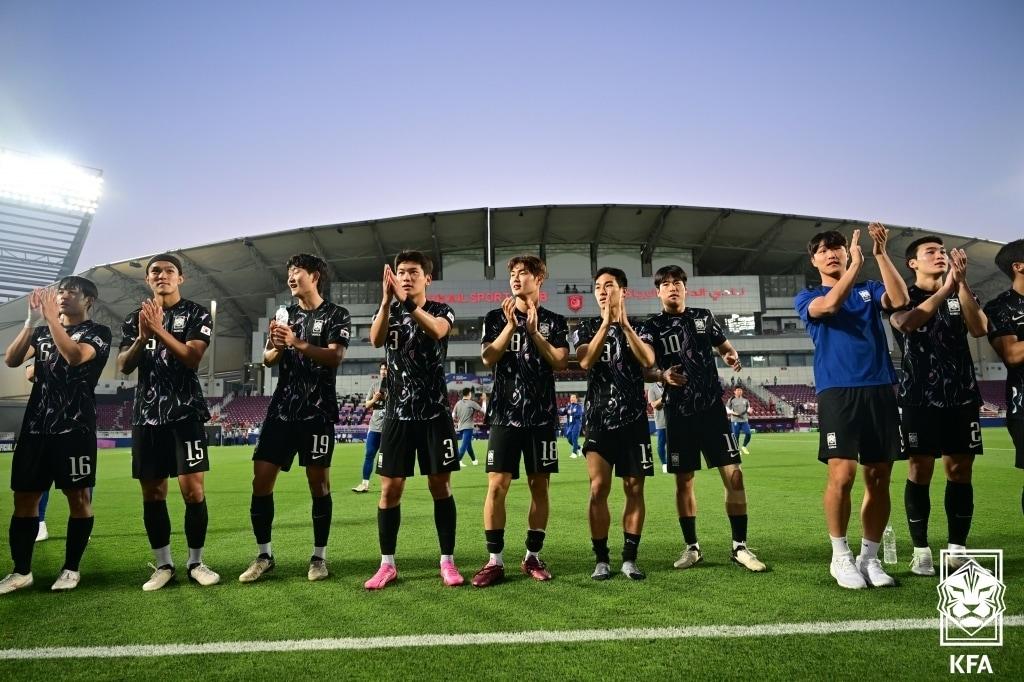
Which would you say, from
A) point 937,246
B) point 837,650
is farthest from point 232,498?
point 937,246

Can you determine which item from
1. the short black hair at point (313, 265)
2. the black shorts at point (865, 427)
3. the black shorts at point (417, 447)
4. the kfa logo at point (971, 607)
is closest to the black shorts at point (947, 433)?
the black shorts at point (865, 427)

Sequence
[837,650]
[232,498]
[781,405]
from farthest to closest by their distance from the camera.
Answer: [781,405] → [232,498] → [837,650]

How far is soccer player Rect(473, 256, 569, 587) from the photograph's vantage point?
449 cm

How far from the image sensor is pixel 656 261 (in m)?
52.7

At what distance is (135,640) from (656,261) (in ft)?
172

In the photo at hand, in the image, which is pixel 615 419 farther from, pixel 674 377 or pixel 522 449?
pixel 522 449

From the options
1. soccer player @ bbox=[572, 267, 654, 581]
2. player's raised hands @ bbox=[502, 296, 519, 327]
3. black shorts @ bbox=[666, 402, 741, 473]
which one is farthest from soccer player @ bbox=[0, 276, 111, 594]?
black shorts @ bbox=[666, 402, 741, 473]

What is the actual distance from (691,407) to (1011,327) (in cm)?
235

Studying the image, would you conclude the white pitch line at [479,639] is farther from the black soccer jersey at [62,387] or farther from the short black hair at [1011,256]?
the short black hair at [1011,256]

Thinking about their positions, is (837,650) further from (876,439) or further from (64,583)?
(64,583)

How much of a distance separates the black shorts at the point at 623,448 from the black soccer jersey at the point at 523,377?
38 cm

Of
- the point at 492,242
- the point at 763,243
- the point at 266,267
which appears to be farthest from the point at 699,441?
the point at 763,243

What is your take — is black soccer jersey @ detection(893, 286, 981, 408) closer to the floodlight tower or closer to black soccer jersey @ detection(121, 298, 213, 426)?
black soccer jersey @ detection(121, 298, 213, 426)

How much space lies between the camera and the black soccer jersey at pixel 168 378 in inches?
179
